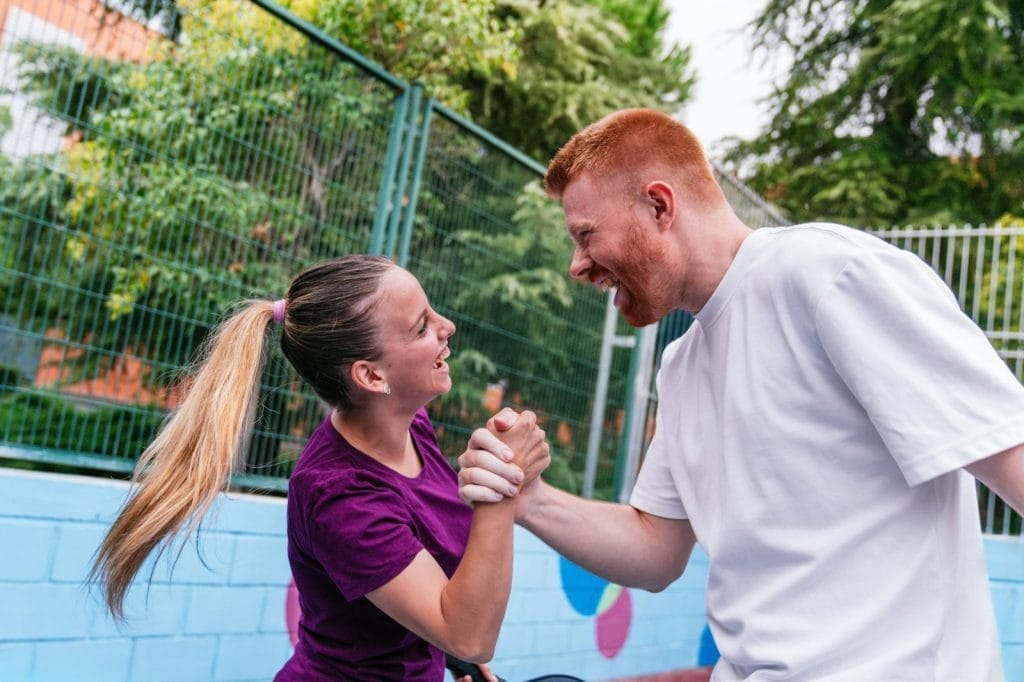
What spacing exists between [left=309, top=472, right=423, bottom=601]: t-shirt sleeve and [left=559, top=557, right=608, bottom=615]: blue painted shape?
8.78ft

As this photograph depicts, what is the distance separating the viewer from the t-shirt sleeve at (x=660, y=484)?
1.98 m

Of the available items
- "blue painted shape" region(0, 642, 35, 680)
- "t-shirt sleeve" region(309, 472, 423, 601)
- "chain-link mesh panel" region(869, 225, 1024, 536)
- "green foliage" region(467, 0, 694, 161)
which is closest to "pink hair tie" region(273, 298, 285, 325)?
"t-shirt sleeve" region(309, 472, 423, 601)

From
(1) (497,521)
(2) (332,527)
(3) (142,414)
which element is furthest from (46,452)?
(1) (497,521)

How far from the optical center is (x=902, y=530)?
145 centimetres

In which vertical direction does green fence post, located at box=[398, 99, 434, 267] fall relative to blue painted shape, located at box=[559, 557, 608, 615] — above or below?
above

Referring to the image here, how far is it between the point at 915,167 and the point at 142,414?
40.5ft

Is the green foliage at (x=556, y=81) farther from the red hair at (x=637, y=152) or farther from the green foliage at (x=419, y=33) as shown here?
the red hair at (x=637, y=152)

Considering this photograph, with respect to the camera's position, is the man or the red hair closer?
the man

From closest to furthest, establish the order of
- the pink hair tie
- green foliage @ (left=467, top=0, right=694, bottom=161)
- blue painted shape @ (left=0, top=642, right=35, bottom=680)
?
the pink hair tie, blue painted shape @ (left=0, top=642, right=35, bottom=680), green foliage @ (left=467, top=0, right=694, bottom=161)

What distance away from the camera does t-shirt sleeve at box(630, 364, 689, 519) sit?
Answer: 198 cm

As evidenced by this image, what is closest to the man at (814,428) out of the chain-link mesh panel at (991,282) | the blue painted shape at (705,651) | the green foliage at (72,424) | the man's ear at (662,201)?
the man's ear at (662,201)

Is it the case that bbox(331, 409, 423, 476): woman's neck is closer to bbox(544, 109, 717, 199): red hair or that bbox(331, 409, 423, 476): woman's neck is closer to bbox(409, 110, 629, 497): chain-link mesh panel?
bbox(544, 109, 717, 199): red hair

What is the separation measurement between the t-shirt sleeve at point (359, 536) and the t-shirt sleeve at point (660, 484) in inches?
22.4

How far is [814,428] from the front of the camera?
4.99ft
